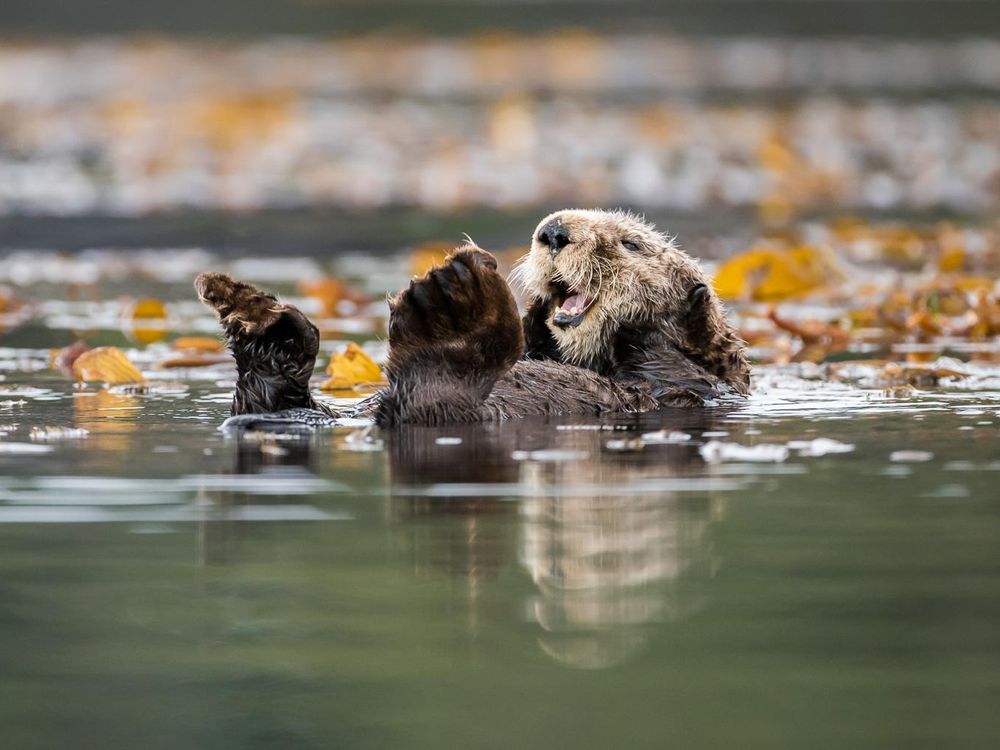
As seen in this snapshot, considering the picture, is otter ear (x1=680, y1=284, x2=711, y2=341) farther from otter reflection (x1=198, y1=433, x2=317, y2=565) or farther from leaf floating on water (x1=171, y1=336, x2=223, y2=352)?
leaf floating on water (x1=171, y1=336, x2=223, y2=352)

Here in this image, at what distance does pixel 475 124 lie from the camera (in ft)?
67.4

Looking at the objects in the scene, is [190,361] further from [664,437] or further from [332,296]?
[664,437]

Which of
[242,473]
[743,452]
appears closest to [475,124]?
[743,452]

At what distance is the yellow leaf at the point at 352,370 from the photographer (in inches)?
245

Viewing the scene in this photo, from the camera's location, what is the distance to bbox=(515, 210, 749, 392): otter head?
216 inches

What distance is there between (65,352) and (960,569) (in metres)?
4.21

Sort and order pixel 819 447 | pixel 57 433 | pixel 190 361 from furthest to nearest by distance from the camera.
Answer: pixel 190 361, pixel 57 433, pixel 819 447

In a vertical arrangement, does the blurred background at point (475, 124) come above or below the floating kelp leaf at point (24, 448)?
above

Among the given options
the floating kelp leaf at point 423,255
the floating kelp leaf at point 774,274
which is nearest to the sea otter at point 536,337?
the floating kelp leaf at point 774,274

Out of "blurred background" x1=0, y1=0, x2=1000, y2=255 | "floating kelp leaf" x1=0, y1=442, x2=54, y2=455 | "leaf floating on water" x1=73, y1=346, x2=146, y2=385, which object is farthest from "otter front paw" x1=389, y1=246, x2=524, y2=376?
"blurred background" x1=0, y1=0, x2=1000, y2=255

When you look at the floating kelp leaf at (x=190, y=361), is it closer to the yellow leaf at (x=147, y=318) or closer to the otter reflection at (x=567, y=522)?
the yellow leaf at (x=147, y=318)

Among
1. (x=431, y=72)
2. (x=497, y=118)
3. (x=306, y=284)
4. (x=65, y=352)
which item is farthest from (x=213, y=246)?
(x=431, y=72)

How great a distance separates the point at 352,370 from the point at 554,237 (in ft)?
3.74

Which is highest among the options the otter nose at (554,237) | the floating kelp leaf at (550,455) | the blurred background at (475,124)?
the blurred background at (475,124)
